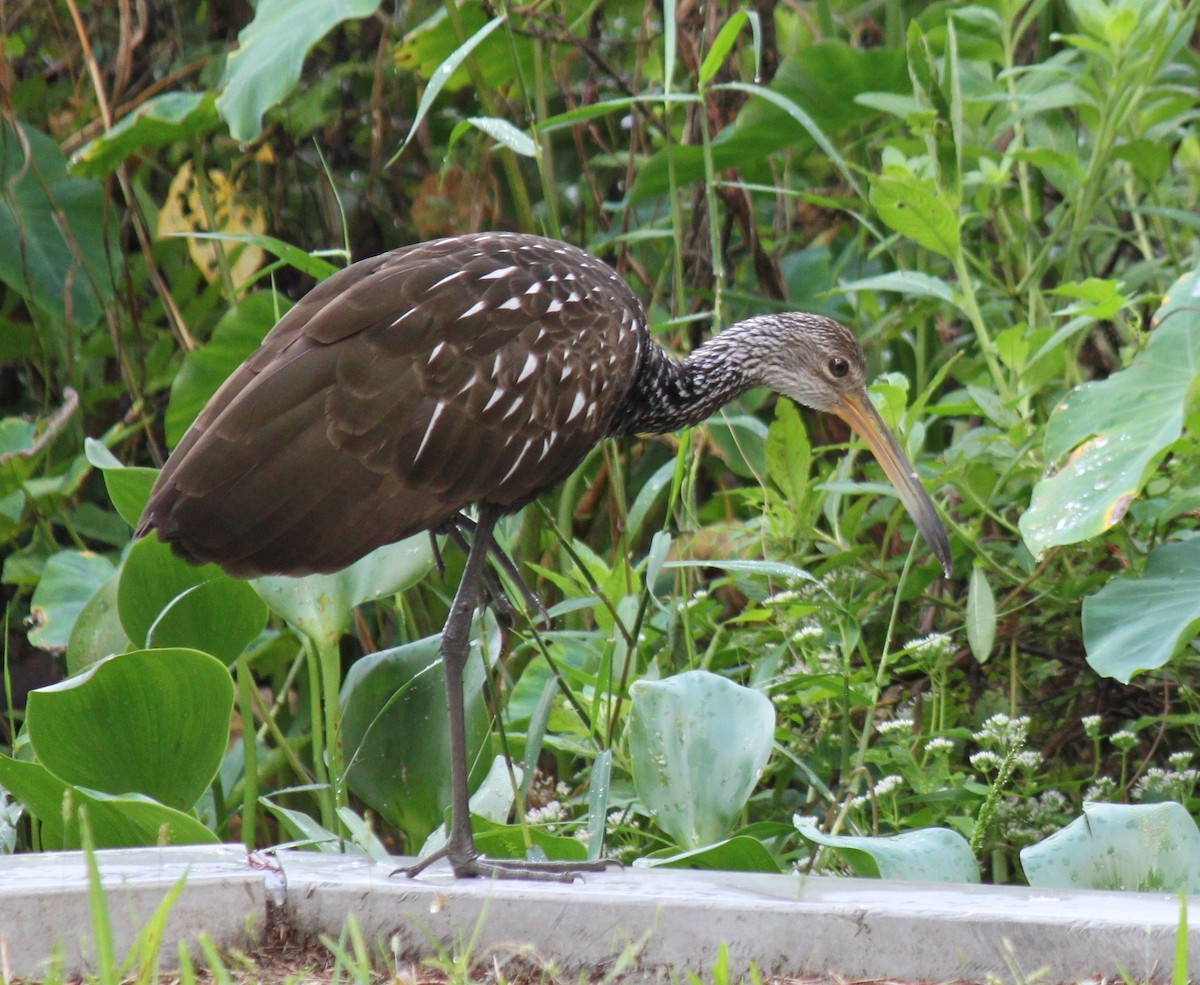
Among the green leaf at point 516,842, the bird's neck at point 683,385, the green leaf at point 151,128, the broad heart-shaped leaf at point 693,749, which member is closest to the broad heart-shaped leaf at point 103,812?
the green leaf at point 516,842

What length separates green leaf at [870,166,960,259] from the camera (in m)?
3.07

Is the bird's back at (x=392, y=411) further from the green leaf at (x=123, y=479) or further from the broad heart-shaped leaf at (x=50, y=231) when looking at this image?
the broad heart-shaped leaf at (x=50, y=231)

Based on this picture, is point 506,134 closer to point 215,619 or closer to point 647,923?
point 215,619

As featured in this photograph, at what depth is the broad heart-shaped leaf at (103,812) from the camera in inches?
96.7

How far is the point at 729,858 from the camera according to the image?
2562mm

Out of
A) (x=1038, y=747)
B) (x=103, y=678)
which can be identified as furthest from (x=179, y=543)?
(x=1038, y=747)

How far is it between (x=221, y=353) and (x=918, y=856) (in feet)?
7.24

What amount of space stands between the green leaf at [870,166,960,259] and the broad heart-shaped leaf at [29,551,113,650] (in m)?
1.98

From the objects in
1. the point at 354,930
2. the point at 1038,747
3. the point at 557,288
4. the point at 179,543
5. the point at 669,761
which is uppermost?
the point at 557,288

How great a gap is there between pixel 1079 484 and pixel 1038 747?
0.99m

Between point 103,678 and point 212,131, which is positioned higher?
point 212,131

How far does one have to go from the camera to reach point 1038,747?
3602mm

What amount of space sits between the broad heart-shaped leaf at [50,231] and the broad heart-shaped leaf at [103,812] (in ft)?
8.58

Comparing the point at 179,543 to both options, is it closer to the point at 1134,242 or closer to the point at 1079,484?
the point at 1079,484
